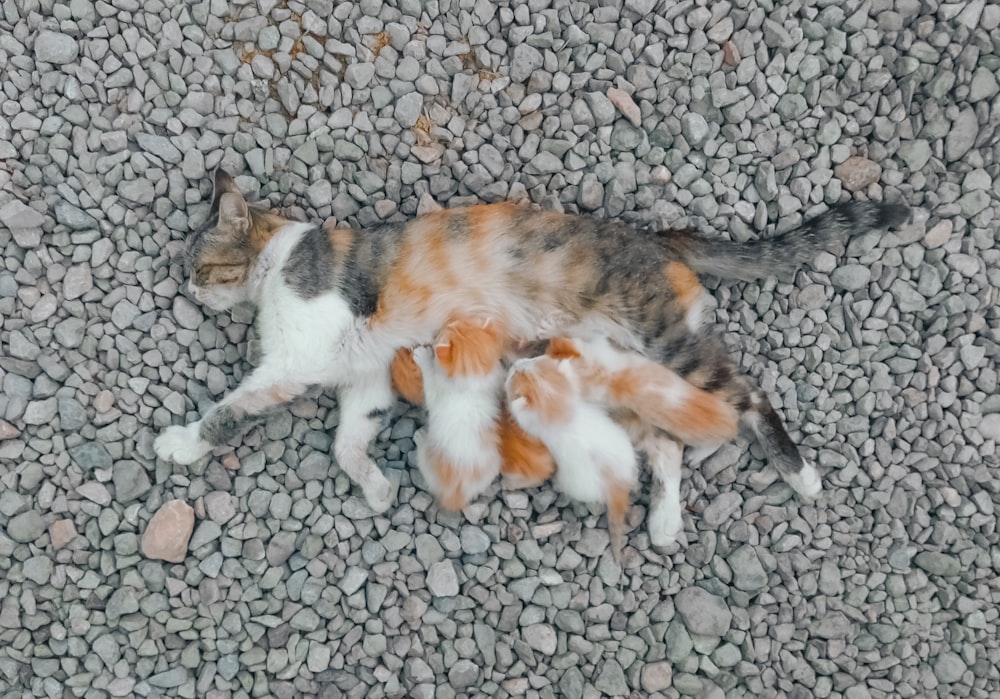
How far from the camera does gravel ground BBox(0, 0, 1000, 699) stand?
287 centimetres

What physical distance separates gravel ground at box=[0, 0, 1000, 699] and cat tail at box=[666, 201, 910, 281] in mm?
104

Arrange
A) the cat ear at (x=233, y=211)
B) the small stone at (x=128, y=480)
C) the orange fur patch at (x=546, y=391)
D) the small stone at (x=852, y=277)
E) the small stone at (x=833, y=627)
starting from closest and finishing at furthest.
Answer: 1. the orange fur patch at (x=546, y=391)
2. the cat ear at (x=233, y=211)
3. the small stone at (x=128, y=480)
4. the small stone at (x=833, y=627)
5. the small stone at (x=852, y=277)

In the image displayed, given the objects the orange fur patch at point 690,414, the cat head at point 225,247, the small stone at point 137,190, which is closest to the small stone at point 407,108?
the cat head at point 225,247

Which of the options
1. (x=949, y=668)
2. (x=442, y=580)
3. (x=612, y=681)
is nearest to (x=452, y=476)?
(x=442, y=580)

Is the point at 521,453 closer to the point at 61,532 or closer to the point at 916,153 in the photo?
the point at 61,532

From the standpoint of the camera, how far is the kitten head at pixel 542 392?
2641mm

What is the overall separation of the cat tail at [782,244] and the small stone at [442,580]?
1366 millimetres

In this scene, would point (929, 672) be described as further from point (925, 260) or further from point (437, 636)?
point (437, 636)

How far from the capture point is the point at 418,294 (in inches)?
112

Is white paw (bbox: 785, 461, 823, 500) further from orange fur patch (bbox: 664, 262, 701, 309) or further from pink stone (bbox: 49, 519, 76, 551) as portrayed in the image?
pink stone (bbox: 49, 519, 76, 551)

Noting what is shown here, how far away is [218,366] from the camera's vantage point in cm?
298

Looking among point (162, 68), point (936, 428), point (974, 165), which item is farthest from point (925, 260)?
point (162, 68)

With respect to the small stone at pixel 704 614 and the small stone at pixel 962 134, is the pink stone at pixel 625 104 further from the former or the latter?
the small stone at pixel 704 614

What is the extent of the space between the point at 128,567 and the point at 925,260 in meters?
3.06
